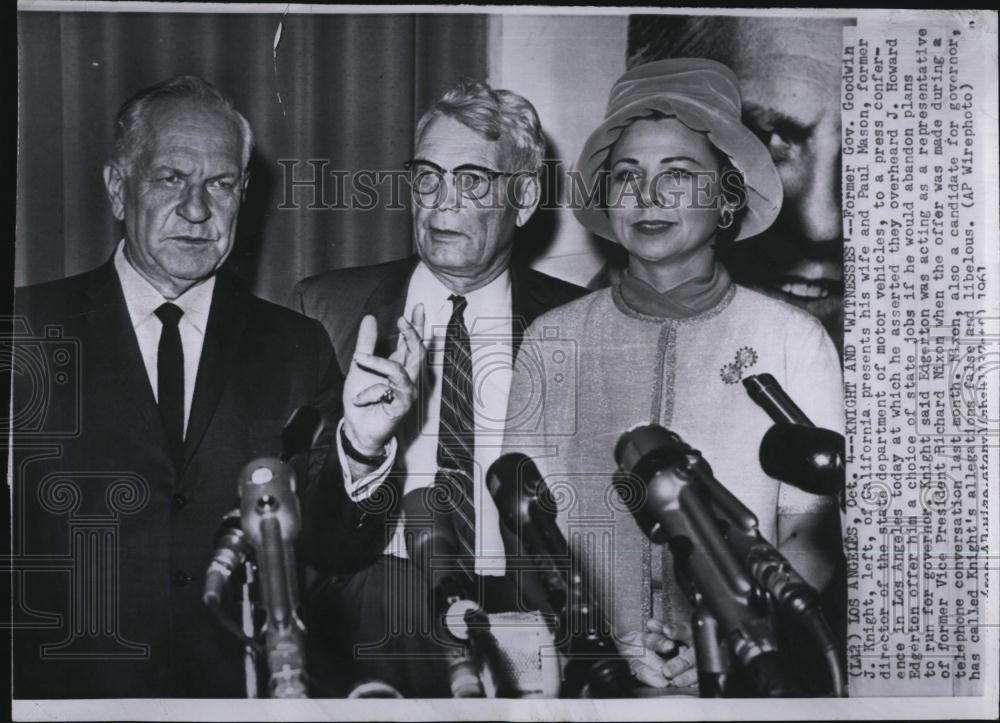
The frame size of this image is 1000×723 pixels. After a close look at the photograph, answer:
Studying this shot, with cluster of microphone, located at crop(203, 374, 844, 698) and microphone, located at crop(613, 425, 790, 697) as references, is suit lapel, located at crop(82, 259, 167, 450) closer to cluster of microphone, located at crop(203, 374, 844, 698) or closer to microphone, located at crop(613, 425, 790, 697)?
cluster of microphone, located at crop(203, 374, 844, 698)

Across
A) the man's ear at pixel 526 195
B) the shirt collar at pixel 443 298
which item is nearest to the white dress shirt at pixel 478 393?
the shirt collar at pixel 443 298

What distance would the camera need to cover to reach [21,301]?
2.66 metres

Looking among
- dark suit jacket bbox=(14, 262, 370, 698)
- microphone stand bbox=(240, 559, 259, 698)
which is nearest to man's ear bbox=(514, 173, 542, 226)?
dark suit jacket bbox=(14, 262, 370, 698)

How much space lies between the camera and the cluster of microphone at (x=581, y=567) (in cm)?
258

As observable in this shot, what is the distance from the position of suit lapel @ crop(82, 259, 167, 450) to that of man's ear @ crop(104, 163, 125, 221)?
14cm

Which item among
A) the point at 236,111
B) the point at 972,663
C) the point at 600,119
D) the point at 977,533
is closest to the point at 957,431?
the point at 977,533

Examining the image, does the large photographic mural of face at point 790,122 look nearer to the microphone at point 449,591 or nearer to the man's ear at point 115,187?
the microphone at point 449,591

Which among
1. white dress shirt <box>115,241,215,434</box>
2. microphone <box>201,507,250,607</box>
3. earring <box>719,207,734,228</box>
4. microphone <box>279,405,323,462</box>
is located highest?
earring <box>719,207,734,228</box>

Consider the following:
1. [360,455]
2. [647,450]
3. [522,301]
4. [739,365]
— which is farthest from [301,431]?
[739,365]

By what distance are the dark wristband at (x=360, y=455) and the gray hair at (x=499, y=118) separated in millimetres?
810

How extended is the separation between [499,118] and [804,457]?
1.21 metres

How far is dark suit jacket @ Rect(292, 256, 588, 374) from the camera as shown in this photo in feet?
Result: 8.73

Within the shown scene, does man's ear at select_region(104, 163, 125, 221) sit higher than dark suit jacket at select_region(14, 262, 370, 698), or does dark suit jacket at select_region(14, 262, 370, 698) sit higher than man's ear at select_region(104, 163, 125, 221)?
man's ear at select_region(104, 163, 125, 221)

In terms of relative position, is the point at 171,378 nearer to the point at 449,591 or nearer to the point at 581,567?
the point at 449,591
